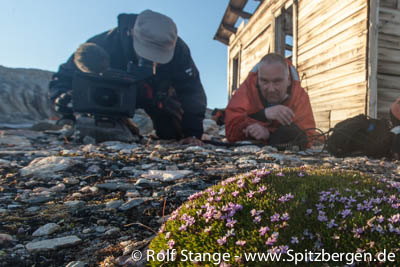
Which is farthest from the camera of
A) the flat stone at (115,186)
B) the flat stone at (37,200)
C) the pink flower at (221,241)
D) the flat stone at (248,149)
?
the flat stone at (248,149)

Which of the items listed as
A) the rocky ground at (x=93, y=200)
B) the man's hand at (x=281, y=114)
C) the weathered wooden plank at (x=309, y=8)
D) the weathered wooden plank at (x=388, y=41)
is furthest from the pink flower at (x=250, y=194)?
the weathered wooden plank at (x=309, y=8)

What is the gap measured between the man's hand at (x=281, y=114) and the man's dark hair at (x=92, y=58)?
3.47 meters

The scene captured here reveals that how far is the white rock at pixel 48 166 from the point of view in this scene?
2795 mm

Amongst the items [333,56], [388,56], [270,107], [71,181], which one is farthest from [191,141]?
[388,56]

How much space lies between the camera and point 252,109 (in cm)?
539

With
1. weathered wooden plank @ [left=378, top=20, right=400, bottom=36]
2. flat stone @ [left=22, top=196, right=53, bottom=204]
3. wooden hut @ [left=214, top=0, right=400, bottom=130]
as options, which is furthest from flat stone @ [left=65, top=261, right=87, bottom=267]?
weathered wooden plank @ [left=378, top=20, right=400, bottom=36]

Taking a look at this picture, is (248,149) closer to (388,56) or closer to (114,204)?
(114,204)

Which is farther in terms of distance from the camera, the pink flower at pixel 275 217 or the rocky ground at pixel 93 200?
the rocky ground at pixel 93 200

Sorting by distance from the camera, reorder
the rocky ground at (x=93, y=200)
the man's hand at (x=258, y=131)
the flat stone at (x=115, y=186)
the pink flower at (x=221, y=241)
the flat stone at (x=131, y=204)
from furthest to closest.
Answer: the man's hand at (x=258, y=131) < the flat stone at (x=115, y=186) < the flat stone at (x=131, y=204) < the rocky ground at (x=93, y=200) < the pink flower at (x=221, y=241)

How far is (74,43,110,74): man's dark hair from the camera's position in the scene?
202 inches

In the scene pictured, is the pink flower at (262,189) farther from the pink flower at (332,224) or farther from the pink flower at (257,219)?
the pink flower at (332,224)

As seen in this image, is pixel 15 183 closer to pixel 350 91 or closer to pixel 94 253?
pixel 94 253

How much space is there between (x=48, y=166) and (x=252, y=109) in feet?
12.6

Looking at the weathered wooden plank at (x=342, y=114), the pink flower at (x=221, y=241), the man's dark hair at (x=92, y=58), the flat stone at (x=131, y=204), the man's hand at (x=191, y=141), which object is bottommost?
the flat stone at (x=131, y=204)
